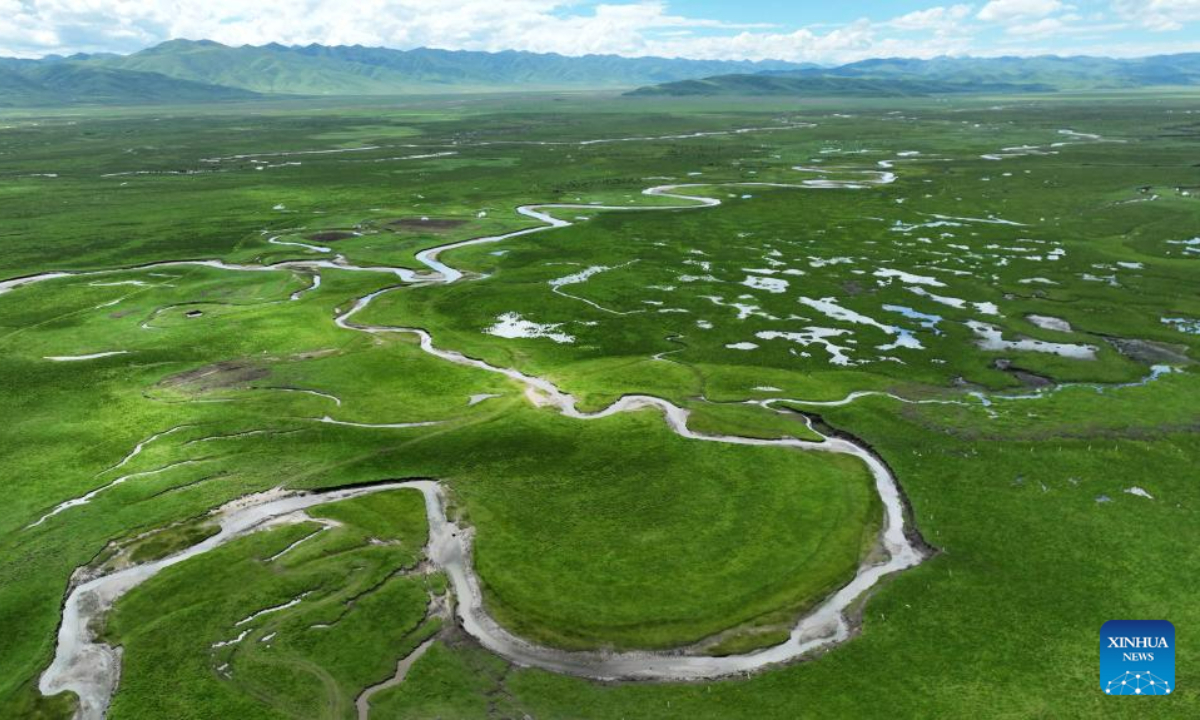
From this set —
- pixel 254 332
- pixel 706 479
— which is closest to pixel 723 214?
pixel 254 332

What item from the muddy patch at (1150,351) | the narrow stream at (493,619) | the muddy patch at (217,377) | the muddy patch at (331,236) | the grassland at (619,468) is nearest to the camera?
the grassland at (619,468)

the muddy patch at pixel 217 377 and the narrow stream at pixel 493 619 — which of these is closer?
the narrow stream at pixel 493 619

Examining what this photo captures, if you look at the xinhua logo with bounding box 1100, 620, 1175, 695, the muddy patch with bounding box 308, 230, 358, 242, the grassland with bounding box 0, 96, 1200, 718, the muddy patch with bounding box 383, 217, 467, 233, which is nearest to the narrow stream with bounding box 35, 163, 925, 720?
the grassland with bounding box 0, 96, 1200, 718

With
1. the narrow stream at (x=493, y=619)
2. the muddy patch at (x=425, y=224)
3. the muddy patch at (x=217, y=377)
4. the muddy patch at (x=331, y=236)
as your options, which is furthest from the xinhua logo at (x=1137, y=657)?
the muddy patch at (x=331, y=236)

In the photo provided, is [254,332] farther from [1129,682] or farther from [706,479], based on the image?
[1129,682]

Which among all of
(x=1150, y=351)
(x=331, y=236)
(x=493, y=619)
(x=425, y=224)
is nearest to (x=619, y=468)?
(x=493, y=619)

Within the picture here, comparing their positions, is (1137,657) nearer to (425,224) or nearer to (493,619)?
(493,619)

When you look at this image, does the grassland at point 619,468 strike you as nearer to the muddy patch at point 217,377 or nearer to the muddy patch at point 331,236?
the muddy patch at point 217,377

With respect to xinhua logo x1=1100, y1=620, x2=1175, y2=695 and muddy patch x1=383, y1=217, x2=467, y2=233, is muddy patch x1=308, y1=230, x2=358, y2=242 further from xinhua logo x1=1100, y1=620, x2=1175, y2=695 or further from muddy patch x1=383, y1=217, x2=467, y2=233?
xinhua logo x1=1100, y1=620, x2=1175, y2=695
